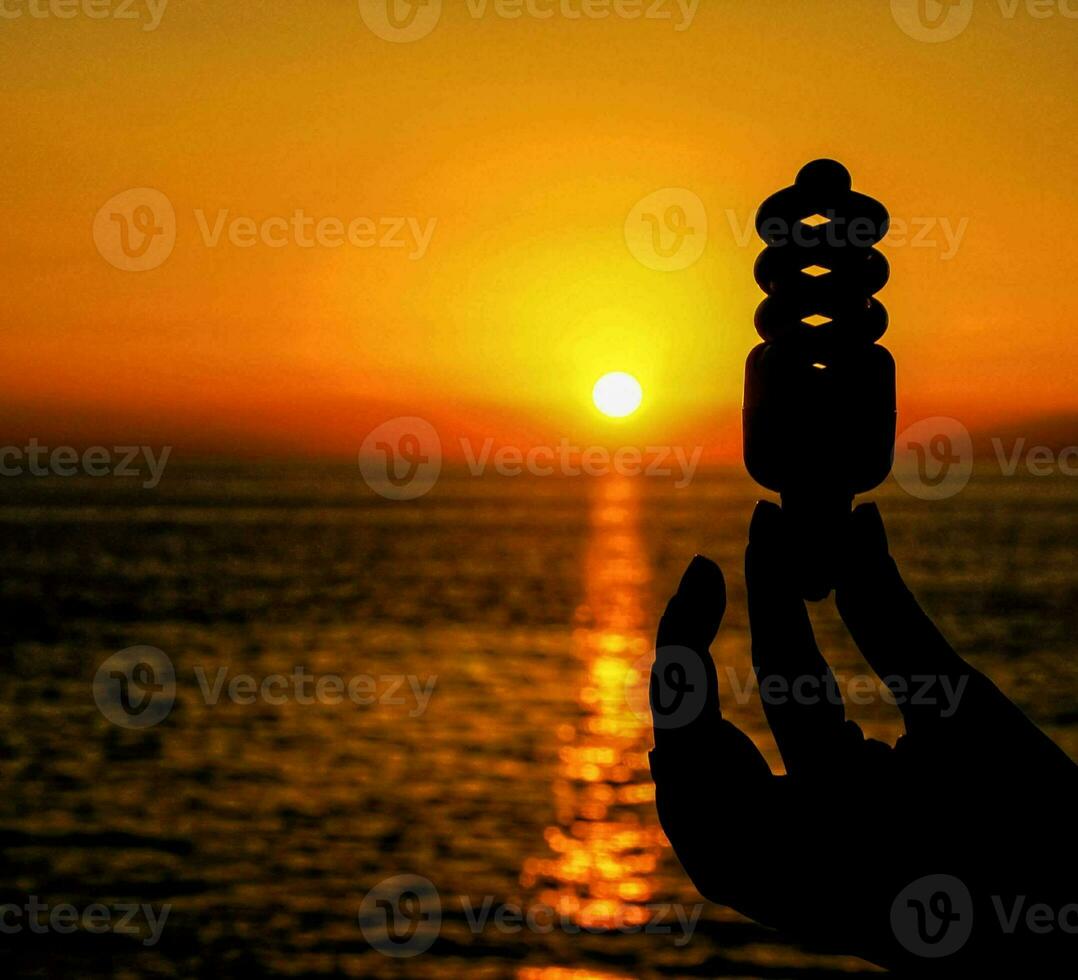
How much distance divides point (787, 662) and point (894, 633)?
0.21 metres

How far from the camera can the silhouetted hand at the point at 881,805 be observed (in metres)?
2.35

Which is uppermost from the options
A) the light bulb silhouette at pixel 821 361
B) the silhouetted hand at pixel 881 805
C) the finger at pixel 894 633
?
the light bulb silhouette at pixel 821 361

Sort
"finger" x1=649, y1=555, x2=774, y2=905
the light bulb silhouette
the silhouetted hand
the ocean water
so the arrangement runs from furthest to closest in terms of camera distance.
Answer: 1. the ocean water
2. the light bulb silhouette
3. "finger" x1=649, y1=555, x2=774, y2=905
4. the silhouetted hand

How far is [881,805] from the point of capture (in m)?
2.46

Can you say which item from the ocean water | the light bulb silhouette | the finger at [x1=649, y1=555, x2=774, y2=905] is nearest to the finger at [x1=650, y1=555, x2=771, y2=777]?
the finger at [x1=649, y1=555, x2=774, y2=905]

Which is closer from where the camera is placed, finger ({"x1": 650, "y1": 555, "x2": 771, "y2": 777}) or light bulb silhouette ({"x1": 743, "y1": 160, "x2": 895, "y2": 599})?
finger ({"x1": 650, "y1": 555, "x2": 771, "y2": 777})

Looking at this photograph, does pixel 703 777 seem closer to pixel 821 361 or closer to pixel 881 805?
pixel 881 805

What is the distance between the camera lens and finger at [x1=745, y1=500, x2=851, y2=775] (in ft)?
8.37

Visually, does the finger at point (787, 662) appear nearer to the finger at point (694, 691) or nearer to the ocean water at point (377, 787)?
the finger at point (694, 691)

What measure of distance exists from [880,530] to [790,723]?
44 cm

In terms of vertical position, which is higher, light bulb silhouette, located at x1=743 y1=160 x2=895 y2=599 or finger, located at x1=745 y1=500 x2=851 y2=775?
light bulb silhouette, located at x1=743 y1=160 x2=895 y2=599

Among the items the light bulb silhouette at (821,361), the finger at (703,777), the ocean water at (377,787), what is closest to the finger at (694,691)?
the finger at (703,777)

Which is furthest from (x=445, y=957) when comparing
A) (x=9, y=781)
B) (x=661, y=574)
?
(x=661, y=574)

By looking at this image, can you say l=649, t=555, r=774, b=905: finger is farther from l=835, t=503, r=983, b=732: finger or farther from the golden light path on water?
the golden light path on water
